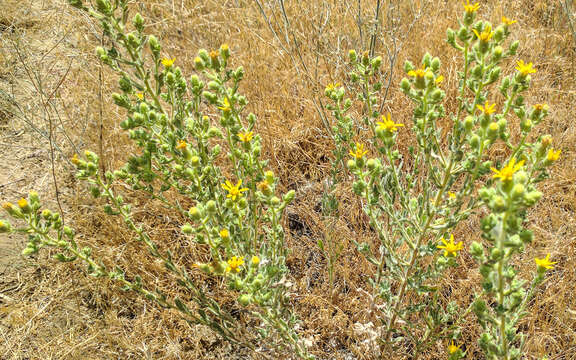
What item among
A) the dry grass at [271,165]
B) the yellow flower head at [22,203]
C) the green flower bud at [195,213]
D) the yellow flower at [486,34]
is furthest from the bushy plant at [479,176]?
the yellow flower head at [22,203]

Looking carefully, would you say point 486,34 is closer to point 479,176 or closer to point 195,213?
point 479,176

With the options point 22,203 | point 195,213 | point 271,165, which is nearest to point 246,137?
point 195,213

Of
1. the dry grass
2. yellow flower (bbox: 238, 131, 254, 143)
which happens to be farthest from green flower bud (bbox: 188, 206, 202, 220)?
the dry grass

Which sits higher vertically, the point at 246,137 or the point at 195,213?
the point at 246,137

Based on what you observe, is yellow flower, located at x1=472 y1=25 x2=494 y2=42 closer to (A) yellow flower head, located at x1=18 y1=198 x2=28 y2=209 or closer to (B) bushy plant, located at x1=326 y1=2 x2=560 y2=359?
(B) bushy plant, located at x1=326 y1=2 x2=560 y2=359

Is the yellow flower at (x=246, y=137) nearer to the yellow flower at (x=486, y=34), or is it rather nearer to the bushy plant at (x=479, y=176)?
the bushy plant at (x=479, y=176)

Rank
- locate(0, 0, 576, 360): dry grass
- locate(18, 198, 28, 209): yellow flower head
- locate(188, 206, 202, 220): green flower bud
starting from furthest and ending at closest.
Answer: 1. locate(0, 0, 576, 360): dry grass
2. locate(18, 198, 28, 209): yellow flower head
3. locate(188, 206, 202, 220): green flower bud

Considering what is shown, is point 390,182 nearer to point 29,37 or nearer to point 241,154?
point 241,154

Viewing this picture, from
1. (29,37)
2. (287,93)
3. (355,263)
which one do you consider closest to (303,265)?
(355,263)

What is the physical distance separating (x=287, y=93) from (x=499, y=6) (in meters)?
1.89

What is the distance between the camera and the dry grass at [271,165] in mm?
2338

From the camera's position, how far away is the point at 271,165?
122 inches

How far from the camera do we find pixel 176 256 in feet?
8.93

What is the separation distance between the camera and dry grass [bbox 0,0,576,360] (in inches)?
92.0
